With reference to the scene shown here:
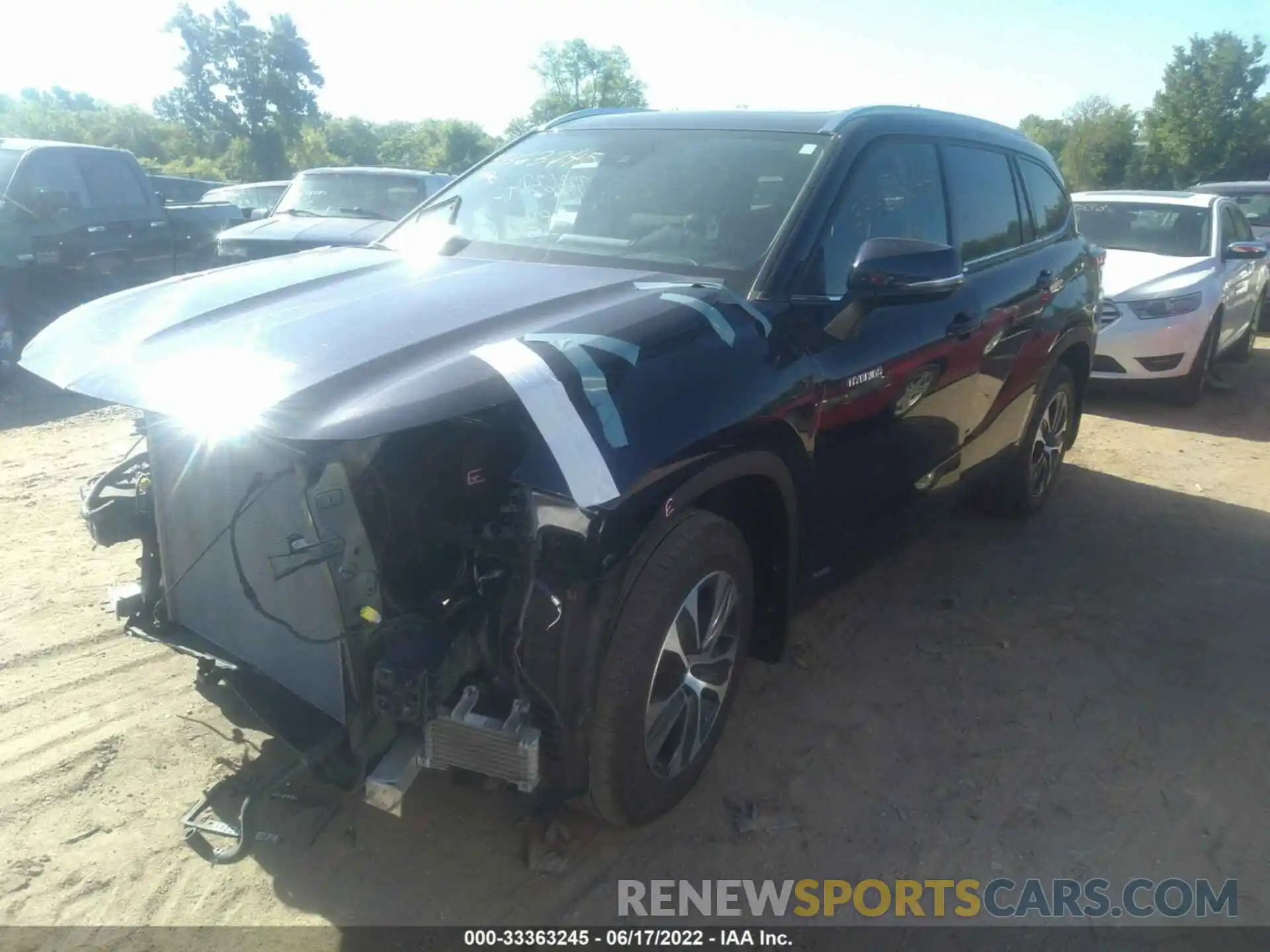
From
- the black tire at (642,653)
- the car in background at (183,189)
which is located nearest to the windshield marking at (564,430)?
the black tire at (642,653)

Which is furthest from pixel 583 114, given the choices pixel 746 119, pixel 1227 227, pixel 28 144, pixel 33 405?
pixel 1227 227

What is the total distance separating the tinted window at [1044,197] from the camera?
484 cm

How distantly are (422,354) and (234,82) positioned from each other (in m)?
53.9

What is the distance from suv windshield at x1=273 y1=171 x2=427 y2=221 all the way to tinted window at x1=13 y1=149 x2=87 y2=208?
6.09 feet

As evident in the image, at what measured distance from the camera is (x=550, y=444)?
2068mm

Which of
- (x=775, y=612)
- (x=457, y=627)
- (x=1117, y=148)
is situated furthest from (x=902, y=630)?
(x=1117, y=148)

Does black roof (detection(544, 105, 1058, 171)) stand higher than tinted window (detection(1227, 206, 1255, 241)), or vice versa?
black roof (detection(544, 105, 1058, 171))

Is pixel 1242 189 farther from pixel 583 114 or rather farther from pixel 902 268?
pixel 902 268

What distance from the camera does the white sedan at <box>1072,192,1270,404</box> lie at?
8016 mm

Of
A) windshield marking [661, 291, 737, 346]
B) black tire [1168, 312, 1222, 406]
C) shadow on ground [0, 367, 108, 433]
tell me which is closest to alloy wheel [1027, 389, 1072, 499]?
windshield marking [661, 291, 737, 346]

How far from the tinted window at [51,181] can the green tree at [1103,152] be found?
34.0 m

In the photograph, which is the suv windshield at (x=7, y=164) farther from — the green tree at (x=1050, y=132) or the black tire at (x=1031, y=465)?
the green tree at (x=1050, y=132)

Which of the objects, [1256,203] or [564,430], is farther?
[1256,203]

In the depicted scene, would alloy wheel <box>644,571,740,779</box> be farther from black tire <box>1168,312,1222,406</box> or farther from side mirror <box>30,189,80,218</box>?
side mirror <box>30,189,80,218</box>
